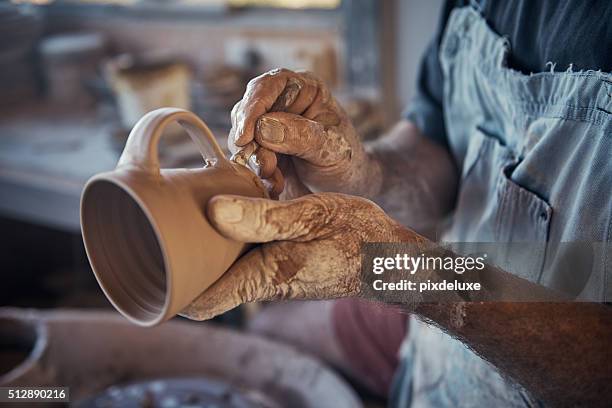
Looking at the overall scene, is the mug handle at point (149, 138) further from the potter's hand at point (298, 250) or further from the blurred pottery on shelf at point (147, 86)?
the blurred pottery on shelf at point (147, 86)

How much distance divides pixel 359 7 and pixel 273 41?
0.39 meters

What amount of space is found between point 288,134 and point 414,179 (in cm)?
41

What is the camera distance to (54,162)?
2227 mm

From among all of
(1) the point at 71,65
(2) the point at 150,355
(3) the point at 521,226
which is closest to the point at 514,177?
(3) the point at 521,226

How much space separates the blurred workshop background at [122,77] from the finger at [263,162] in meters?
0.76

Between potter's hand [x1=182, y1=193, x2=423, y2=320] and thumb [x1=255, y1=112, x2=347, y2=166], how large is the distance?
0.12 metres

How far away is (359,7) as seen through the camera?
2.24m

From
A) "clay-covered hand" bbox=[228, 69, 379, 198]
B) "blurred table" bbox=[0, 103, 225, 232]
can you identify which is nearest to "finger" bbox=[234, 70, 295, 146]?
"clay-covered hand" bbox=[228, 69, 379, 198]

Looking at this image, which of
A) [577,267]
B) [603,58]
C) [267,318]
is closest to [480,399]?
[577,267]

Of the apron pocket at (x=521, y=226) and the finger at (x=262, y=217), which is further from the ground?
the finger at (x=262, y=217)

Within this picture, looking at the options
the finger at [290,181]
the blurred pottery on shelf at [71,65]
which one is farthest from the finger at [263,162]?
the blurred pottery on shelf at [71,65]

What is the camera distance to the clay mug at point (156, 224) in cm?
77

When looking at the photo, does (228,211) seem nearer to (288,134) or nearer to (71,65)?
(288,134)

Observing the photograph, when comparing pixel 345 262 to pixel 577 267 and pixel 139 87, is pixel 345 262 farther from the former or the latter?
pixel 139 87
